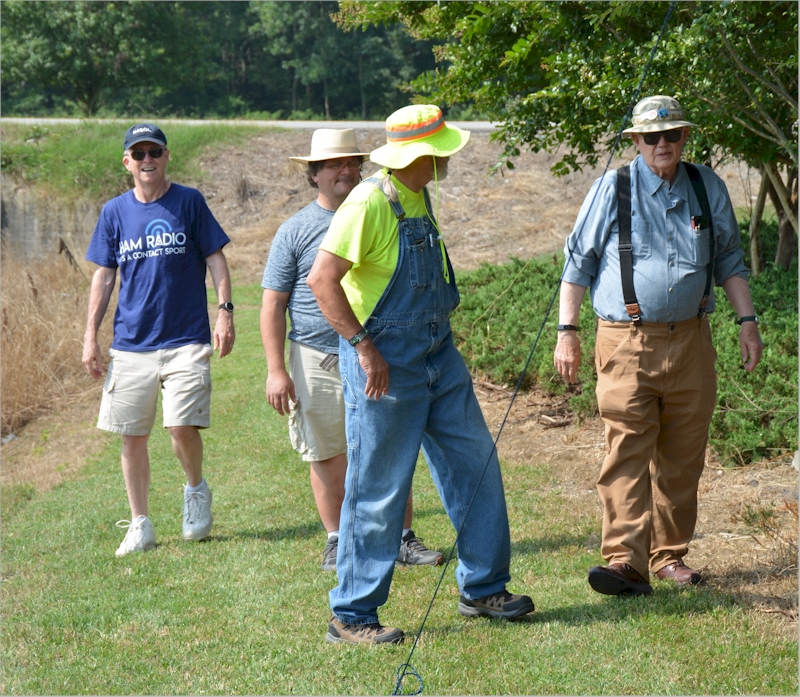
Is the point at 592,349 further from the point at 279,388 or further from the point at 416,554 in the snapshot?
the point at 279,388

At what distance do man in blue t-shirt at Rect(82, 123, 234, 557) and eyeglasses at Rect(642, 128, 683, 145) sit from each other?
92.5 inches

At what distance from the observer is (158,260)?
541 cm

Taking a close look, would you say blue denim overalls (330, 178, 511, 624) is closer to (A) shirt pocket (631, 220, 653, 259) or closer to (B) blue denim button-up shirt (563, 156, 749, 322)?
(B) blue denim button-up shirt (563, 156, 749, 322)

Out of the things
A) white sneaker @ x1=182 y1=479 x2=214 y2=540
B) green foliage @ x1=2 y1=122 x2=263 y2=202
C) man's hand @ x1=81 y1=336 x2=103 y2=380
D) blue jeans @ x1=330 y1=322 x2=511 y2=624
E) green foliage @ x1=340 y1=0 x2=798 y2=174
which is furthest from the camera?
green foliage @ x1=2 y1=122 x2=263 y2=202

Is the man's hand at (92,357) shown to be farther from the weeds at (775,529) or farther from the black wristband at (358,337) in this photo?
the weeds at (775,529)

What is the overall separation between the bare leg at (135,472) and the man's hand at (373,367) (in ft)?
7.31

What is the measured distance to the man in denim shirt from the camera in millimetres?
4250

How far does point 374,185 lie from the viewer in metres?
3.77

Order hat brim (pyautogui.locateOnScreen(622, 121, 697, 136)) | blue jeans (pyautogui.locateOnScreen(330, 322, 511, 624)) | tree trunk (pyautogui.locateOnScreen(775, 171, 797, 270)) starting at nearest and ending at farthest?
blue jeans (pyautogui.locateOnScreen(330, 322, 511, 624))
hat brim (pyautogui.locateOnScreen(622, 121, 697, 136))
tree trunk (pyautogui.locateOnScreen(775, 171, 797, 270))

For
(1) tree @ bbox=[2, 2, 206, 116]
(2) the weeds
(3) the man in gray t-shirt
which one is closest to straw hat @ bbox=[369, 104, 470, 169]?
(3) the man in gray t-shirt

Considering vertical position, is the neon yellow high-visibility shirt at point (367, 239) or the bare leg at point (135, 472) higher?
the neon yellow high-visibility shirt at point (367, 239)

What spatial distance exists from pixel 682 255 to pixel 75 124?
949 inches

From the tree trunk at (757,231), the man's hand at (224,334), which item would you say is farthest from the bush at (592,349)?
the man's hand at (224,334)

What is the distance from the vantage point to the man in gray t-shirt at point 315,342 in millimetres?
4820
